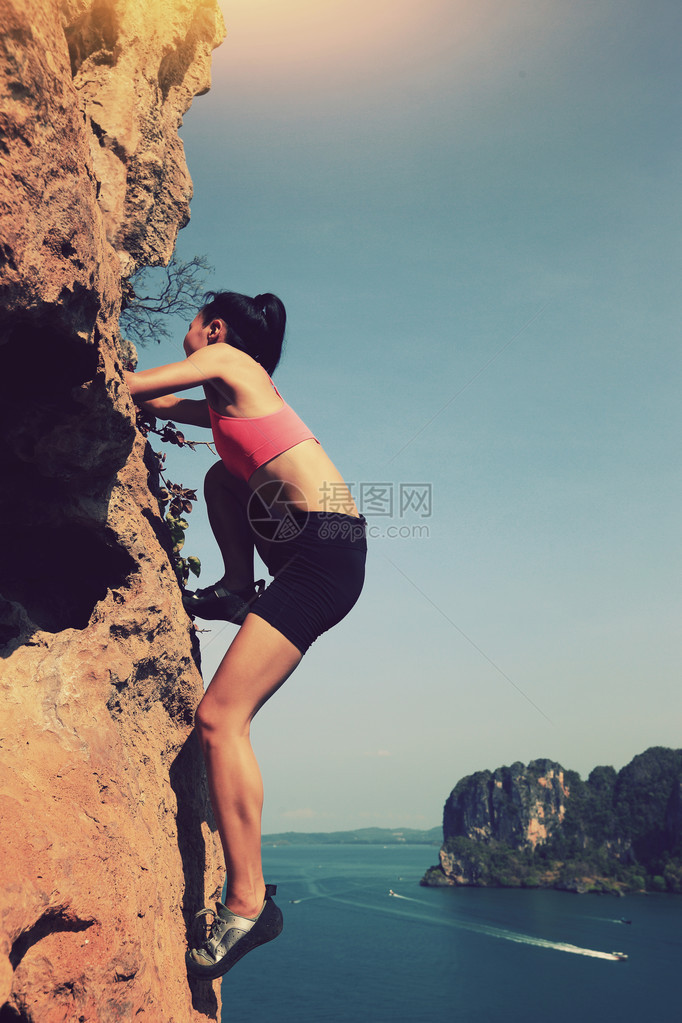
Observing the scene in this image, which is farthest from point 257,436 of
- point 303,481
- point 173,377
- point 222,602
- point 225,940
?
point 225,940

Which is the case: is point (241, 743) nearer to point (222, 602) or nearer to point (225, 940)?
point (225, 940)

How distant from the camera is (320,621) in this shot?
2832 mm

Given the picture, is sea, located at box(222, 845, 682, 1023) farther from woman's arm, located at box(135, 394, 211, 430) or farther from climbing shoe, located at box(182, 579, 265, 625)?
woman's arm, located at box(135, 394, 211, 430)

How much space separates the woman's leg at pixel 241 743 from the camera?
2.57m

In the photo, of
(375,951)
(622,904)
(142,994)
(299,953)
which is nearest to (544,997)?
(375,951)

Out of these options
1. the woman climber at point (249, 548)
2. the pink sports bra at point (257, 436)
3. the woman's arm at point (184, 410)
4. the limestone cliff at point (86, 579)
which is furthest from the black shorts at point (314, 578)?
the woman's arm at point (184, 410)

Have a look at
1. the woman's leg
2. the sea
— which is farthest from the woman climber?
the sea

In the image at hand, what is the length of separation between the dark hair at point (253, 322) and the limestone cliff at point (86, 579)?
0.60 metres

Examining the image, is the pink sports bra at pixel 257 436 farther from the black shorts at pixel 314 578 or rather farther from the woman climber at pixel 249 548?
the black shorts at pixel 314 578

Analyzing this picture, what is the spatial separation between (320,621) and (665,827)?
144 metres

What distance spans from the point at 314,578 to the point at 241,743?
0.70 metres

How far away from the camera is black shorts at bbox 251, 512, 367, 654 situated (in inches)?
109

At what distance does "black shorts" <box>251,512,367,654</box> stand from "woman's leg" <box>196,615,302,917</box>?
74mm

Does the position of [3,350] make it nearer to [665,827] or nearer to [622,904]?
[622,904]
